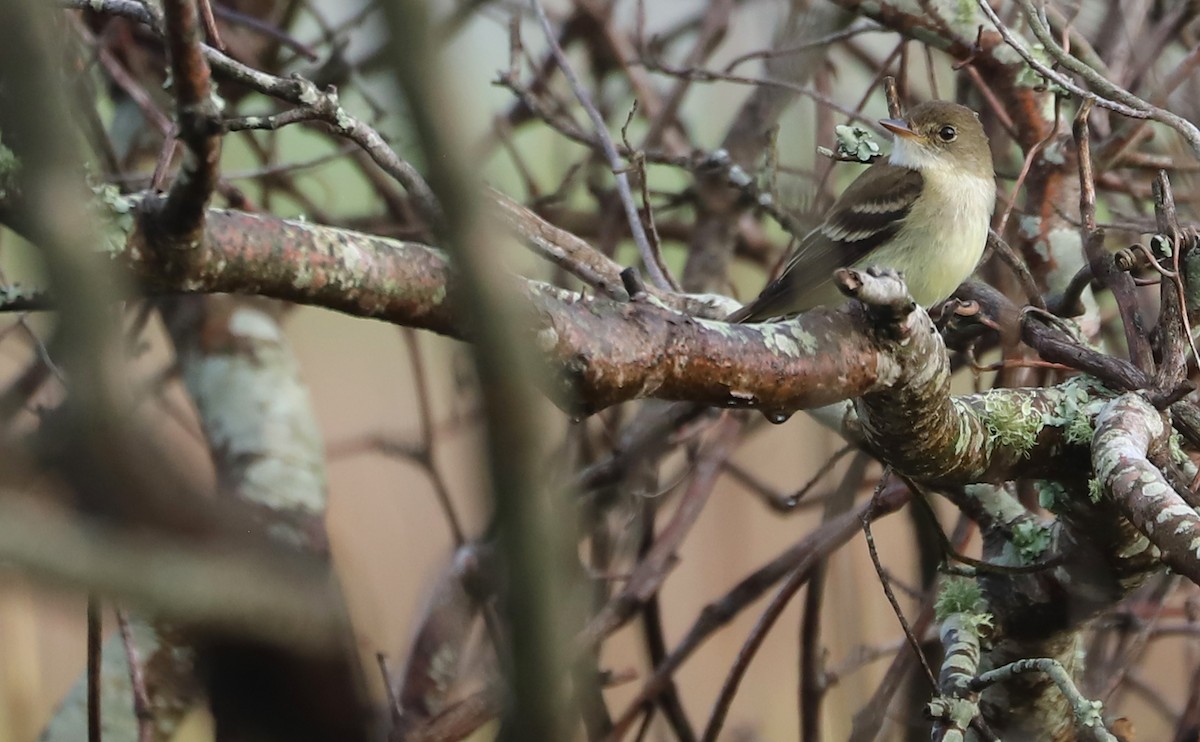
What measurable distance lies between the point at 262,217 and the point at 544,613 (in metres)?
1.13

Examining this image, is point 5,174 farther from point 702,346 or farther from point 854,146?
point 854,146

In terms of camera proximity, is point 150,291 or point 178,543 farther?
point 150,291

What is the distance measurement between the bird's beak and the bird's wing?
0.24m

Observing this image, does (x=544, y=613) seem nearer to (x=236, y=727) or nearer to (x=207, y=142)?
(x=236, y=727)

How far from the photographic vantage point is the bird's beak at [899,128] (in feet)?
12.7

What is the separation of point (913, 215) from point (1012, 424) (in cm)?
178

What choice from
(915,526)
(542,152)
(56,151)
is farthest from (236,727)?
(542,152)

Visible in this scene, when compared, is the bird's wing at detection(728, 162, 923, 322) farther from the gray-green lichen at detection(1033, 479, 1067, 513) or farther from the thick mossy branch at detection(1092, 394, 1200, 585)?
the thick mossy branch at detection(1092, 394, 1200, 585)

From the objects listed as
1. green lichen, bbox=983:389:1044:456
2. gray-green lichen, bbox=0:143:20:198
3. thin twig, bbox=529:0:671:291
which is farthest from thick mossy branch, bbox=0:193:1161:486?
thin twig, bbox=529:0:671:291

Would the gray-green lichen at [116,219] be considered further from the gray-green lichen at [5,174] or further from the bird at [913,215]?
the bird at [913,215]

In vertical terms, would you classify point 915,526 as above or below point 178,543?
above

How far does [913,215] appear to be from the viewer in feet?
13.9

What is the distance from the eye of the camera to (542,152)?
5.51m

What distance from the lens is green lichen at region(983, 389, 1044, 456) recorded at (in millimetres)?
2572
